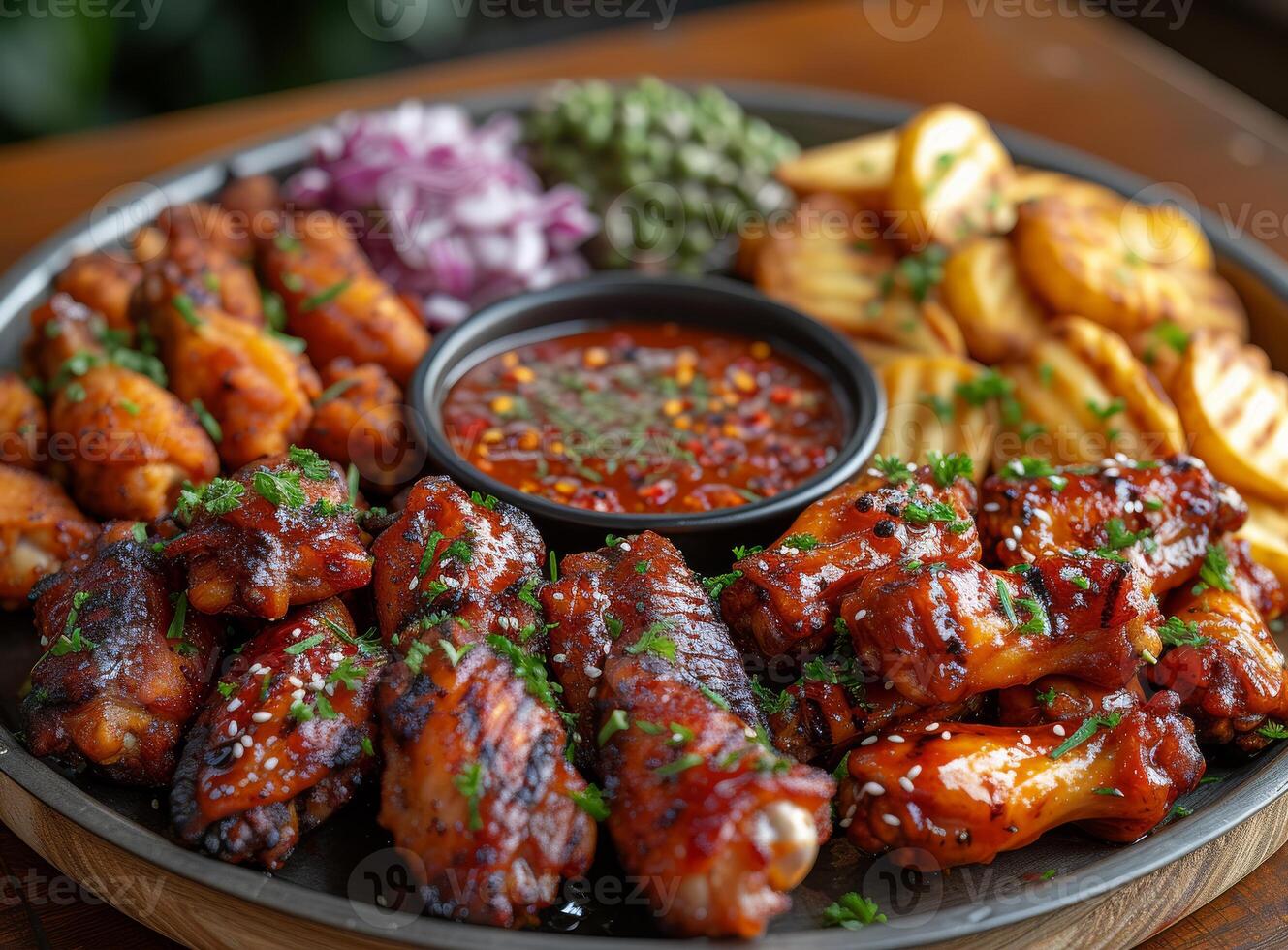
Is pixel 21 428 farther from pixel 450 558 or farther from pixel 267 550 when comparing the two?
pixel 450 558

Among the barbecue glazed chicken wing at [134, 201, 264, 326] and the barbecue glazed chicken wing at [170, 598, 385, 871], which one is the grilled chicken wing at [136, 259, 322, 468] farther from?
the barbecue glazed chicken wing at [170, 598, 385, 871]

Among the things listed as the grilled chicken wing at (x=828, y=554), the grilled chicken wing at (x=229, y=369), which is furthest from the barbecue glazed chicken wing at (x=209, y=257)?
the grilled chicken wing at (x=828, y=554)

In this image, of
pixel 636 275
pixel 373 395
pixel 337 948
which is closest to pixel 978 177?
pixel 636 275

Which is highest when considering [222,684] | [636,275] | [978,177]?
[978,177]

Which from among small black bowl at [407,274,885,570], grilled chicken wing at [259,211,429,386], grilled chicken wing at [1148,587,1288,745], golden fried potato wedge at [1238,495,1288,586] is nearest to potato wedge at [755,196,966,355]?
small black bowl at [407,274,885,570]

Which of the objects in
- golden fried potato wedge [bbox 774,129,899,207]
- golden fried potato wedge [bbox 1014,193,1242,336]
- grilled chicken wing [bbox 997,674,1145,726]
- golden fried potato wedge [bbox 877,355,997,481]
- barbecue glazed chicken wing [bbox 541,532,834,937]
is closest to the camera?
barbecue glazed chicken wing [bbox 541,532,834,937]

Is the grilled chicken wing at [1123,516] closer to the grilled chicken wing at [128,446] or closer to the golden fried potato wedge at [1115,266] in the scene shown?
the golden fried potato wedge at [1115,266]

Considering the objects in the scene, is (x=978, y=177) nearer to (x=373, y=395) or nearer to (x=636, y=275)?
(x=636, y=275)
